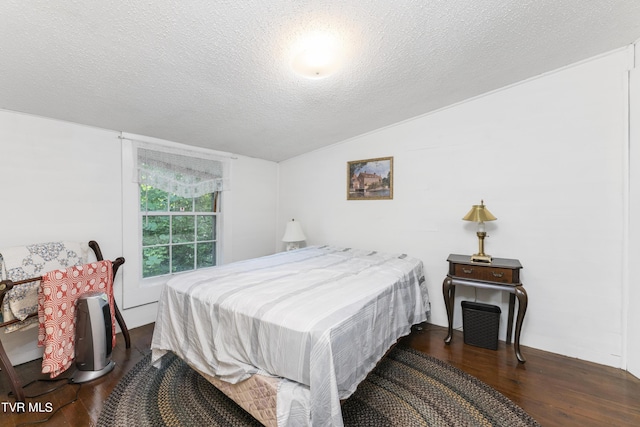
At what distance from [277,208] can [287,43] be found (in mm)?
2813

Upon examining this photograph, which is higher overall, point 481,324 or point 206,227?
point 206,227

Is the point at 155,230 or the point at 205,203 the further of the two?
the point at 205,203

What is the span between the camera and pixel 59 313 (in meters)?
1.78

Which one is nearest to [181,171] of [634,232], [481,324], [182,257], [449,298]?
[182,257]

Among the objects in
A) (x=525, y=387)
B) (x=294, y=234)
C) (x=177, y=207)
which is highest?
(x=177, y=207)

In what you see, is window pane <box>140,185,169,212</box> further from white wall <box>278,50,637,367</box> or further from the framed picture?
white wall <box>278,50,637,367</box>

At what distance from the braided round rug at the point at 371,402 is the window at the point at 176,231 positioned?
1.23m

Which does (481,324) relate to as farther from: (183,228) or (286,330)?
(183,228)

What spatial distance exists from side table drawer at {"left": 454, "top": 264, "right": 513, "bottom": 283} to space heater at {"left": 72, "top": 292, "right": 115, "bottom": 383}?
2.86m

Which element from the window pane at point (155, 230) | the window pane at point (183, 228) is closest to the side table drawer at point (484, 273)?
the window pane at point (183, 228)

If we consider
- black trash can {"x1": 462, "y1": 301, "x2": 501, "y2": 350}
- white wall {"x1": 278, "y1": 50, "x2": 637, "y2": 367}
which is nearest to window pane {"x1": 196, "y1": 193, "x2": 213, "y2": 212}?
white wall {"x1": 278, "y1": 50, "x2": 637, "y2": 367}

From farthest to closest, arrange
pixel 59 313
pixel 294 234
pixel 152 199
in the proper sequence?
1. pixel 294 234
2. pixel 152 199
3. pixel 59 313

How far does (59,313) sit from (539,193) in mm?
3823

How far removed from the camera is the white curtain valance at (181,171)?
2.72 m
